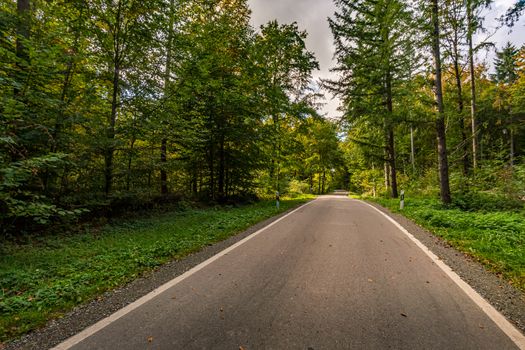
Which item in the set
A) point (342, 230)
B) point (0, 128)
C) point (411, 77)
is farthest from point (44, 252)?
point (411, 77)

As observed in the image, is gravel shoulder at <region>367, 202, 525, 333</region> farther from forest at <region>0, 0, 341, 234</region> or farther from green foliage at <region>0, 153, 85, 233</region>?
forest at <region>0, 0, 341, 234</region>

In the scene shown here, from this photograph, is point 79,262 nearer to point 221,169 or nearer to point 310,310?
point 310,310

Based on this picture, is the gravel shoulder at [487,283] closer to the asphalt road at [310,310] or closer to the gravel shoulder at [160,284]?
the gravel shoulder at [160,284]

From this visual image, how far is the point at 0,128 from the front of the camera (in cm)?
402

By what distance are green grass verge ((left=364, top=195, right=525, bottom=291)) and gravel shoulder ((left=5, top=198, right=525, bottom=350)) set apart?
0.23 m

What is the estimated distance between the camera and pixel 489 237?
5.41 m

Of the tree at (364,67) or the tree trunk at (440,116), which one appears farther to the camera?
the tree at (364,67)

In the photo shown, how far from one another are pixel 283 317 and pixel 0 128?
219 inches

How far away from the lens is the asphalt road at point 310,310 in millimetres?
2162

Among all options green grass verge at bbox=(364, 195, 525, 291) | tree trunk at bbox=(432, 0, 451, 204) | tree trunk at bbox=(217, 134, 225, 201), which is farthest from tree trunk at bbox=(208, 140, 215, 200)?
tree trunk at bbox=(432, 0, 451, 204)

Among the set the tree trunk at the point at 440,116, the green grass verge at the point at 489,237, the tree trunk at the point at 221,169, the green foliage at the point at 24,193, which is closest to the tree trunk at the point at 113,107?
the green foliage at the point at 24,193

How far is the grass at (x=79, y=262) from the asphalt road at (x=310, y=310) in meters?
0.97

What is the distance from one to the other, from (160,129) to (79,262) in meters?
4.99

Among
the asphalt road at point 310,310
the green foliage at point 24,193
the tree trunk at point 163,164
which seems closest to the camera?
the asphalt road at point 310,310
